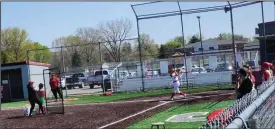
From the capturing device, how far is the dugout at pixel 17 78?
3209 cm

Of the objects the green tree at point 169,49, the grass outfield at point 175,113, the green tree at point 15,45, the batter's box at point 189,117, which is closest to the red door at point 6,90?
the green tree at point 169,49

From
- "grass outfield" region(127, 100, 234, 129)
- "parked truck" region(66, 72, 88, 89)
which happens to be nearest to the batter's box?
"grass outfield" region(127, 100, 234, 129)

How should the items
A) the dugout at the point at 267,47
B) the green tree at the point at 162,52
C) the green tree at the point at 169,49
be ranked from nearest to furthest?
the dugout at the point at 267,47
the green tree at the point at 169,49
the green tree at the point at 162,52

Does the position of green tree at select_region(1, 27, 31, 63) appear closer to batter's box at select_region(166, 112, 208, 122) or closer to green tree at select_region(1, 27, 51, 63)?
green tree at select_region(1, 27, 51, 63)

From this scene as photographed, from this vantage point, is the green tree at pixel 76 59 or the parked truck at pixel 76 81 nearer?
the parked truck at pixel 76 81

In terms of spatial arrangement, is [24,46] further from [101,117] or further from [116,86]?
[101,117]

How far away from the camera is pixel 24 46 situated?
68375 mm

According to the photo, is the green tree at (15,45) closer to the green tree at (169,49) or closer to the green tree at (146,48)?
the green tree at (146,48)

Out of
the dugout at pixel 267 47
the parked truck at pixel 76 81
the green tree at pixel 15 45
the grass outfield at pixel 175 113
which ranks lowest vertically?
the grass outfield at pixel 175 113

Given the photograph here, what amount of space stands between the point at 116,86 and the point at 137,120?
17594 millimetres

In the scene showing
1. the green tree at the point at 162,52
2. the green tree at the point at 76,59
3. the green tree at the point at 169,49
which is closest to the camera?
the green tree at the point at 169,49

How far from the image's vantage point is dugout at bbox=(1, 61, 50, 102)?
1264 inches

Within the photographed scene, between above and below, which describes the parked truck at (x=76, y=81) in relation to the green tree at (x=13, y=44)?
below

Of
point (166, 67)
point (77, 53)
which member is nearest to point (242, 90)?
point (166, 67)
